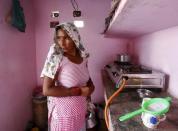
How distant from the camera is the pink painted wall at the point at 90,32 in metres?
2.39

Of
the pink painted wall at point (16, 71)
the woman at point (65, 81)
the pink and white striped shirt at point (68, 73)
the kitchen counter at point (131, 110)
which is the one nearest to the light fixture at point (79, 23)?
the pink painted wall at point (16, 71)

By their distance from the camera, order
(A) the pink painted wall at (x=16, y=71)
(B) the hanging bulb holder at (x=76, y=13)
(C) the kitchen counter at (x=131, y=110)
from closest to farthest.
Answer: (C) the kitchen counter at (x=131, y=110)
(A) the pink painted wall at (x=16, y=71)
(B) the hanging bulb holder at (x=76, y=13)

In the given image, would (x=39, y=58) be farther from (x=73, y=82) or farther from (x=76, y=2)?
(x=73, y=82)

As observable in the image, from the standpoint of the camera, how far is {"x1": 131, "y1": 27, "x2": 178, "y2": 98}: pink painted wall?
1.14 m

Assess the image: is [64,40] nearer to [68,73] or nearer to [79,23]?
[68,73]

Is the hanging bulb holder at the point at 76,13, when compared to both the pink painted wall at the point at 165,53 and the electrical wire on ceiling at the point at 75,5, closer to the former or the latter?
the electrical wire on ceiling at the point at 75,5

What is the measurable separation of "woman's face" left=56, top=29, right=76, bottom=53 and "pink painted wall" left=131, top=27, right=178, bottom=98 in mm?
720

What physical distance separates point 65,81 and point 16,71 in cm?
105

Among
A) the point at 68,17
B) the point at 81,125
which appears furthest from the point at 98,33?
the point at 81,125

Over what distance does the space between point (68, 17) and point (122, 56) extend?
1.01 meters

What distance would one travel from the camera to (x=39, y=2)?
2.39 metres

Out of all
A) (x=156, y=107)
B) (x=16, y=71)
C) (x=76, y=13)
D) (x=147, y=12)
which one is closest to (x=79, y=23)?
(x=76, y=13)

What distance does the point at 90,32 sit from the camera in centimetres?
246

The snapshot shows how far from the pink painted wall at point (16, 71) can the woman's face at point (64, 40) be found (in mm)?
812
